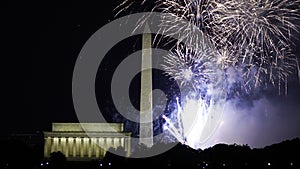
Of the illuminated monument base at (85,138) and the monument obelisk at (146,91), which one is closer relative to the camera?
the monument obelisk at (146,91)

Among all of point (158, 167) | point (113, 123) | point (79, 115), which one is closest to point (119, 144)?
point (113, 123)

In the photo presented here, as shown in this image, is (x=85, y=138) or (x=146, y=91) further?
(x=85, y=138)

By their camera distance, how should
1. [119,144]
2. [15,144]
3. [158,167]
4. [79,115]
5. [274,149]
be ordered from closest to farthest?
1. [158,167]
2. [274,149]
3. [15,144]
4. [119,144]
5. [79,115]

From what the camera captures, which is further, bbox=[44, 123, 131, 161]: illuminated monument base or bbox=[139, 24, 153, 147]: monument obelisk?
bbox=[44, 123, 131, 161]: illuminated monument base

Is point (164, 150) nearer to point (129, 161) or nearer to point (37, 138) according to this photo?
point (129, 161)
